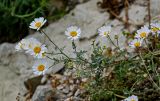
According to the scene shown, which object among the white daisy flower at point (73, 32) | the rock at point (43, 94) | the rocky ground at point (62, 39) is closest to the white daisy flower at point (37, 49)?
the white daisy flower at point (73, 32)

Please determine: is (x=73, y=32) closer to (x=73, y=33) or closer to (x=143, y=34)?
(x=73, y=33)

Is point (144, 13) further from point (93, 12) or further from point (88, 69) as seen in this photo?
point (88, 69)

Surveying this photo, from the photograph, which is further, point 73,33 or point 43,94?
point 43,94

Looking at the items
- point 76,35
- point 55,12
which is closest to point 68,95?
point 76,35

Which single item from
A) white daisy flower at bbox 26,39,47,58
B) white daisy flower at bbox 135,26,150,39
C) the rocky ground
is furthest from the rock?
white daisy flower at bbox 135,26,150,39

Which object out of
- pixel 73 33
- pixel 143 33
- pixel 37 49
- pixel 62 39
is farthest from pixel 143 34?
pixel 62 39

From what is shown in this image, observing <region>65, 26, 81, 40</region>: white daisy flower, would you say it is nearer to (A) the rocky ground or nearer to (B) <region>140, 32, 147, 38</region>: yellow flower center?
(B) <region>140, 32, 147, 38</region>: yellow flower center
